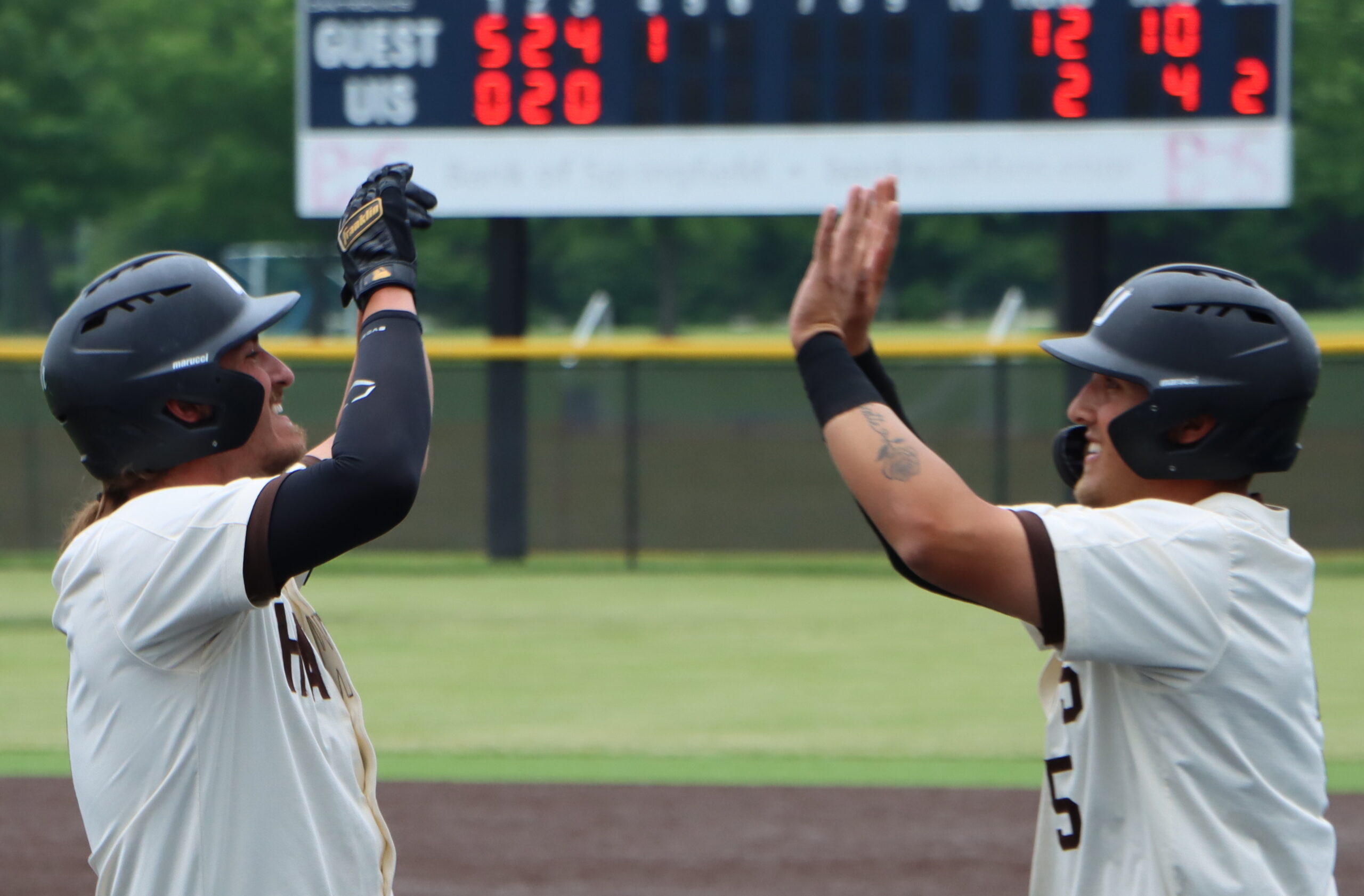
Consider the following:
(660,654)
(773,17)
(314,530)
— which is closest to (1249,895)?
(314,530)

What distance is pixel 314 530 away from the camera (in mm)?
2395

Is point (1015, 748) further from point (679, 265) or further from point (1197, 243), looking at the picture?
point (679, 265)

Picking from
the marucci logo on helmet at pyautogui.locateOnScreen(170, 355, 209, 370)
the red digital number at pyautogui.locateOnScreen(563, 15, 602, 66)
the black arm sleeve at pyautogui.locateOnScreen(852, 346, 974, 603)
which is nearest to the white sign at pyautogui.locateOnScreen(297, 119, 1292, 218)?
the red digital number at pyautogui.locateOnScreen(563, 15, 602, 66)

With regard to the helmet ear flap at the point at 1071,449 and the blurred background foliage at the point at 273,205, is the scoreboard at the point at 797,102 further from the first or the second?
the blurred background foliage at the point at 273,205

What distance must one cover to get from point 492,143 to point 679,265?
1627 inches

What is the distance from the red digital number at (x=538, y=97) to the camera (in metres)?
14.8

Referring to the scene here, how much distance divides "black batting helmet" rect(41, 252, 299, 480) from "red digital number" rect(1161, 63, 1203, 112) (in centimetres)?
1282

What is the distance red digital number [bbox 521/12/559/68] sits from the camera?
1452cm

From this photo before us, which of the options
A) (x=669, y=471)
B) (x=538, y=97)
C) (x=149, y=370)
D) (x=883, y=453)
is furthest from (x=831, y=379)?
(x=669, y=471)

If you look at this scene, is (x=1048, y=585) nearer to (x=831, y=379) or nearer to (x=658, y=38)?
(x=831, y=379)

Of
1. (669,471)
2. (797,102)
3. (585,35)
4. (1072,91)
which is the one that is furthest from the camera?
(669,471)

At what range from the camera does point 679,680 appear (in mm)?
9695

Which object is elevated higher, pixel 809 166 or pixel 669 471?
pixel 809 166

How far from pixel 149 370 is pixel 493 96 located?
12.6m
